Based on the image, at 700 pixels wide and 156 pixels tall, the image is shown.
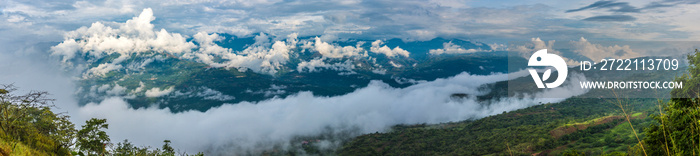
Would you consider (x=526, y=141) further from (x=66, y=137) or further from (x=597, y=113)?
(x=66, y=137)

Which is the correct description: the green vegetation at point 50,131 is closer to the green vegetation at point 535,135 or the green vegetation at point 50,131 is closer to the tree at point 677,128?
the tree at point 677,128

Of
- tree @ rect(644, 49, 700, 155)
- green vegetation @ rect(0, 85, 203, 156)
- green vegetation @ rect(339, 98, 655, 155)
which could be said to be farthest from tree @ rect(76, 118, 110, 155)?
green vegetation @ rect(339, 98, 655, 155)

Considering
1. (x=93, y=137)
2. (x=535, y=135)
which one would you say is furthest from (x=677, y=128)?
(x=535, y=135)

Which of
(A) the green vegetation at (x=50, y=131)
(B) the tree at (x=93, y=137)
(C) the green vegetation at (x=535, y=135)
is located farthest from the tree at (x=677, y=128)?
(C) the green vegetation at (x=535, y=135)

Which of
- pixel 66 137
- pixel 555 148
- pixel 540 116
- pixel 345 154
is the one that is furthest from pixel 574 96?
pixel 66 137

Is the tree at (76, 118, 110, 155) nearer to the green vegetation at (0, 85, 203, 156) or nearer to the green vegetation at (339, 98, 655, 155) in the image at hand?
the green vegetation at (0, 85, 203, 156)

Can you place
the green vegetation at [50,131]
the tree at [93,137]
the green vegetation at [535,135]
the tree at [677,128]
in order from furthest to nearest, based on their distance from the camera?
the green vegetation at [535,135], the tree at [93,137], the green vegetation at [50,131], the tree at [677,128]

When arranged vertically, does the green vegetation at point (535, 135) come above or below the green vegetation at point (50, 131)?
below

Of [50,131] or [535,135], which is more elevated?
[50,131]

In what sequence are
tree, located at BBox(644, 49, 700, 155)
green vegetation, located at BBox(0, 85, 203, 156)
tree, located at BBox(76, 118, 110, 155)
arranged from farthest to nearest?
tree, located at BBox(76, 118, 110, 155), green vegetation, located at BBox(0, 85, 203, 156), tree, located at BBox(644, 49, 700, 155)

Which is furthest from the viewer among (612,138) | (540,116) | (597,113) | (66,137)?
(540,116)

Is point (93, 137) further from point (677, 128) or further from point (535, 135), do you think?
point (535, 135)
